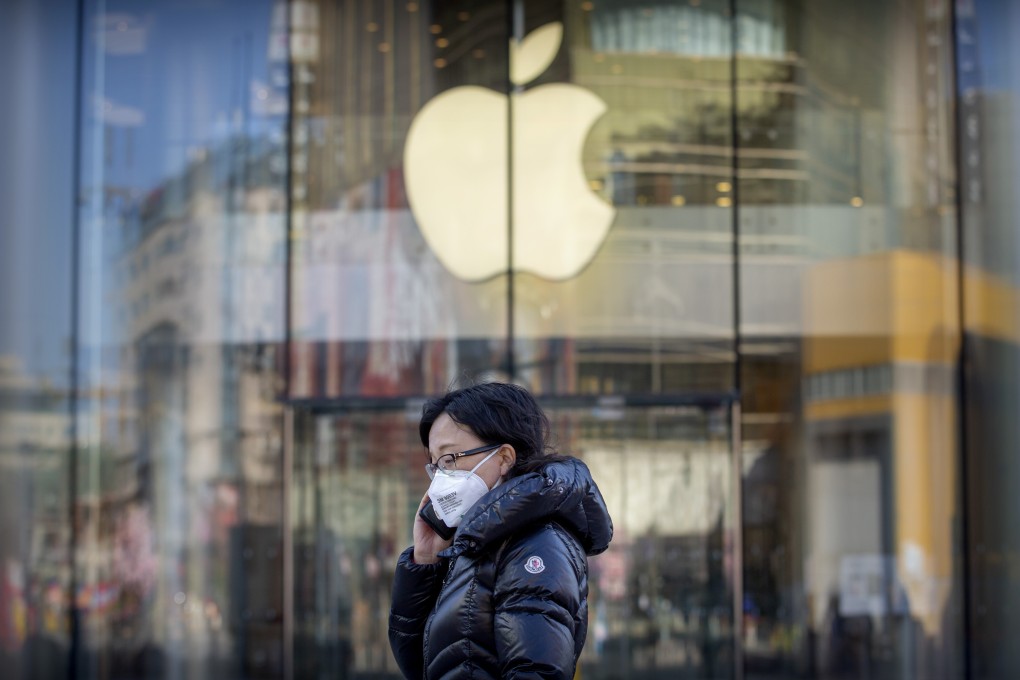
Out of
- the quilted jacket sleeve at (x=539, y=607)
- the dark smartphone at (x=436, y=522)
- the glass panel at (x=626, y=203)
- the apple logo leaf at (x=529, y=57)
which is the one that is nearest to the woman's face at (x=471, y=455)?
the dark smartphone at (x=436, y=522)

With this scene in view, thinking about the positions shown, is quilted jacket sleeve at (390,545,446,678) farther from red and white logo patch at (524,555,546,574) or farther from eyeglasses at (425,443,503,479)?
red and white logo patch at (524,555,546,574)

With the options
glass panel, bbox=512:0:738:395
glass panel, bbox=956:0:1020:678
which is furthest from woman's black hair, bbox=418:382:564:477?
glass panel, bbox=956:0:1020:678

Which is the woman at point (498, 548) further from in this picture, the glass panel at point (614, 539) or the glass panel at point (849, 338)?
the glass panel at point (849, 338)

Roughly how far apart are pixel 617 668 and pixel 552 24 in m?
5.17

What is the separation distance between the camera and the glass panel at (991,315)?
9773 millimetres

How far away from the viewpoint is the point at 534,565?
2.74 m

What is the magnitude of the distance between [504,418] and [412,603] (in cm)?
56

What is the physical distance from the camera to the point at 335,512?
33.4 ft

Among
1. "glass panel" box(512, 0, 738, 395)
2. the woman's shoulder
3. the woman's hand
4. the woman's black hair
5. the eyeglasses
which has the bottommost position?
the woman's hand

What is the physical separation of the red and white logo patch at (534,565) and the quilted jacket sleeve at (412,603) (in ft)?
1.61

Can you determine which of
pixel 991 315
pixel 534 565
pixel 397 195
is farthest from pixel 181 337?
pixel 534 565

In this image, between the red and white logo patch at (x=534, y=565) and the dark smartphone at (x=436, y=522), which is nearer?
the red and white logo patch at (x=534, y=565)

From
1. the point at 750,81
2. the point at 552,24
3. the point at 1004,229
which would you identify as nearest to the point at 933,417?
the point at 1004,229

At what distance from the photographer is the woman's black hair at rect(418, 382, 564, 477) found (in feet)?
9.74
